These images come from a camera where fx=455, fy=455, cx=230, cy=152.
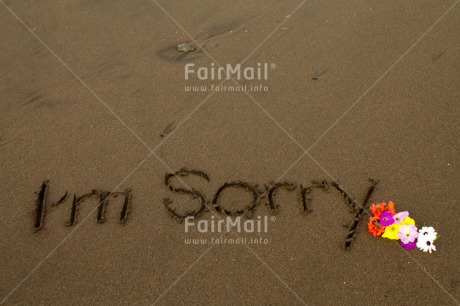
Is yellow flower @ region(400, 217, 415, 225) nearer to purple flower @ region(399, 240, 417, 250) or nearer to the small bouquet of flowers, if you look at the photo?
the small bouquet of flowers

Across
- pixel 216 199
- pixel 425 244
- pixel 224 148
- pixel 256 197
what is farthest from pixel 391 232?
pixel 224 148

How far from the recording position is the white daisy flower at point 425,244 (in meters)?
2.59

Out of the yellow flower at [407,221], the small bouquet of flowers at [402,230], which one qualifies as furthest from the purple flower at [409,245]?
the yellow flower at [407,221]

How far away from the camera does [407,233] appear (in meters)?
2.61

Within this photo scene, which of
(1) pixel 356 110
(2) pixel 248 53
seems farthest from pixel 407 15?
(2) pixel 248 53

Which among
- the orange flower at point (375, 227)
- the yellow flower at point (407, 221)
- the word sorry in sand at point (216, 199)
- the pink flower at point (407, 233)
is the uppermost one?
the yellow flower at point (407, 221)

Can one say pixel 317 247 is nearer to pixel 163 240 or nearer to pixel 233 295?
pixel 233 295

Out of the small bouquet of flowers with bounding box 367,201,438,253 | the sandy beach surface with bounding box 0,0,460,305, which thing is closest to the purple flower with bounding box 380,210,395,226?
the small bouquet of flowers with bounding box 367,201,438,253

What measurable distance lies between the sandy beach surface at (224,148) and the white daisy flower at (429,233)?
0.06 m

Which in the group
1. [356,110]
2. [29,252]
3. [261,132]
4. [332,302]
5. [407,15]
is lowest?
[29,252]

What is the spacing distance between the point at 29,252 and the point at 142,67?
1612 mm

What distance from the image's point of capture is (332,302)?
2465 millimetres

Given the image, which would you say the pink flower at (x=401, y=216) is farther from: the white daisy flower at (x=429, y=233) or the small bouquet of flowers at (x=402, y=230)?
the white daisy flower at (x=429, y=233)

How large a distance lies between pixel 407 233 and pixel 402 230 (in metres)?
0.03
